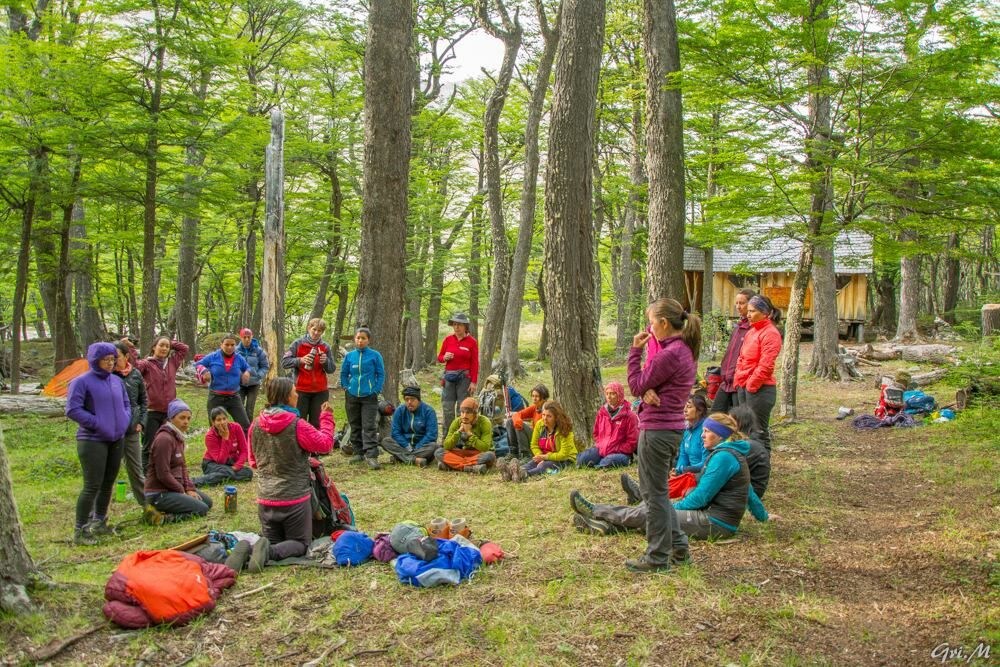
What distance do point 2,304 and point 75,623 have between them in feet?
104

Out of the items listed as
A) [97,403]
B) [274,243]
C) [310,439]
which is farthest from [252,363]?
[310,439]

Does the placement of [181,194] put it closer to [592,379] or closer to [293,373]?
[293,373]

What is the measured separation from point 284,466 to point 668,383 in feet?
9.39

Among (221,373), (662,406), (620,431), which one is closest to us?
(662,406)

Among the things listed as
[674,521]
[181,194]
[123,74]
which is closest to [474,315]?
[181,194]

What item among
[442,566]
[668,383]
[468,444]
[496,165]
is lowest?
[442,566]

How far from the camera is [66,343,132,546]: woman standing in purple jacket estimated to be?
19.7 ft

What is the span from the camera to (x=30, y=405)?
41.0 ft

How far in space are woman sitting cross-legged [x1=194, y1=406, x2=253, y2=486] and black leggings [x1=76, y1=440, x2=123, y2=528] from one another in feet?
5.85

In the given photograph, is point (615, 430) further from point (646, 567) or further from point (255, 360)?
point (255, 360)

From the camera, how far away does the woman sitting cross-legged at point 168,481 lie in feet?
22.1

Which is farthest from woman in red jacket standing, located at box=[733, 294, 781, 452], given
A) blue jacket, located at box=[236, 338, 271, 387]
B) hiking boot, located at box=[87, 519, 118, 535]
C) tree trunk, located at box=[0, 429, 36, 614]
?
blue jacket, located at box=[236, 338, 271, 387]

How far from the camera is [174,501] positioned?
6.78 meters

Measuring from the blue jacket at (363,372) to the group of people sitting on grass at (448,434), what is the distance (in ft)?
0.06
